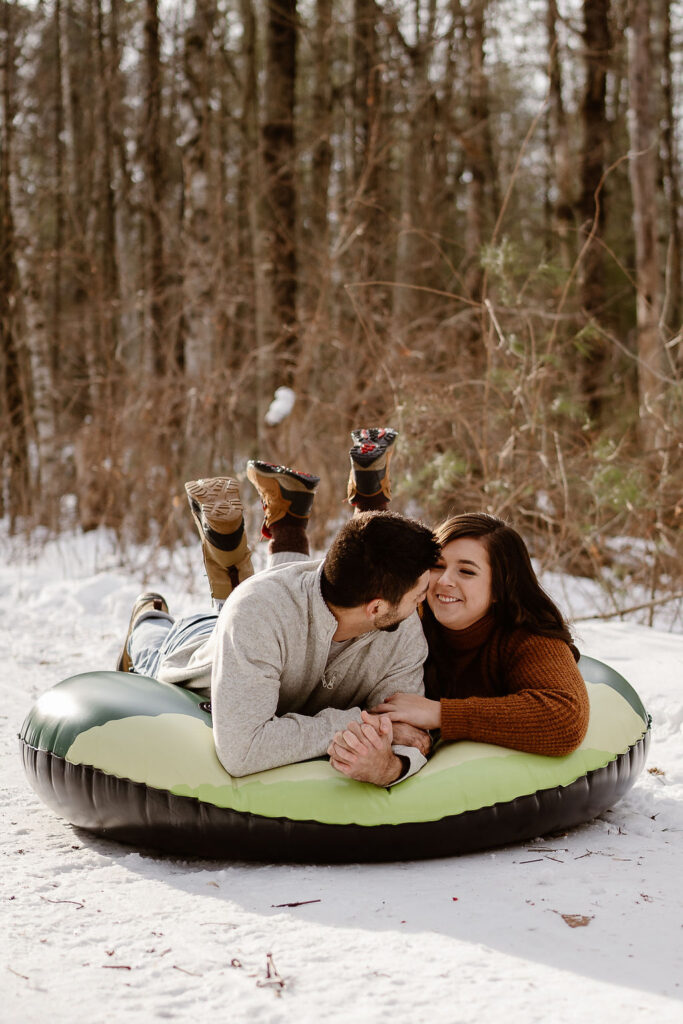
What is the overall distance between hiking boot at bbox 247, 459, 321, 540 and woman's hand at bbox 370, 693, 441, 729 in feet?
4.22

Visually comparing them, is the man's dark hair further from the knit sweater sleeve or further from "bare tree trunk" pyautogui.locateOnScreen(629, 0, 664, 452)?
"bare tree trunk" pyautogui.locateOnScreen(629, 0, 664, 452)

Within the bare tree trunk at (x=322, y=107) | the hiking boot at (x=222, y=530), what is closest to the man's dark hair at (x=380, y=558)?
the hiking boot at (x=222, y=530)

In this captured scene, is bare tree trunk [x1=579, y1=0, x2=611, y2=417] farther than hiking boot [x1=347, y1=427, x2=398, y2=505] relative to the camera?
Yes

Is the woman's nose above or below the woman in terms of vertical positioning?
above

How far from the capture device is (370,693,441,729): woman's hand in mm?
3107

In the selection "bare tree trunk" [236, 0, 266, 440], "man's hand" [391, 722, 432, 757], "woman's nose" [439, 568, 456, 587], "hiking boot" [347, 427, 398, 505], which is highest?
"bare tree trunk" [236, 0, 266, 440]

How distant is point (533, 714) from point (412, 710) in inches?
14.1

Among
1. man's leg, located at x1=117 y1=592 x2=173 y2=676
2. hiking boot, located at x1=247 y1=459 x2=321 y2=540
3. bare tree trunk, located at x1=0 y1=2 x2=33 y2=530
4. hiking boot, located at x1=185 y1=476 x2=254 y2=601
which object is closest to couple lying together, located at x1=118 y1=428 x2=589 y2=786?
man's leg, located at x1=117 y1=592 x2=173 y2=676

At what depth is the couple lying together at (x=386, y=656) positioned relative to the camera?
2832mm

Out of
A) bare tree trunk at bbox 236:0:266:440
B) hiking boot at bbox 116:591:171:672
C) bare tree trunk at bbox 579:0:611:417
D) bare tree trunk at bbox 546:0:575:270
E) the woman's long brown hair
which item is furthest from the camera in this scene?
bare tree trunk at bbox 546:0:575:270

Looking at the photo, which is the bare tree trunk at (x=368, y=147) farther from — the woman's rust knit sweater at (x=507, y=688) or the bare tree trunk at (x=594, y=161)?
the woman's rust knit sweater at (x=507, y=688)

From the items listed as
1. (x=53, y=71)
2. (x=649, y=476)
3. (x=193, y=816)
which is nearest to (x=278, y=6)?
(x=649, y=476)

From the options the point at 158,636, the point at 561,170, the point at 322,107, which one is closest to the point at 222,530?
the point at 158,636

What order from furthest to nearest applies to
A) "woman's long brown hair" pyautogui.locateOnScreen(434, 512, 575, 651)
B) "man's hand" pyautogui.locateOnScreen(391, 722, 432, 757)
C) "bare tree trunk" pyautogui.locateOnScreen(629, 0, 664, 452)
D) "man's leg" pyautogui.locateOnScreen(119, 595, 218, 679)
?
1. "bare tree trunk" pyautogui.locateOnScreen(629, 0, 664, 452)
2. "man's leg" pyautogui.locateOnScreen(119, 595, 218, 679)
3. "woman's long brown hair" pyautogui.locateOnScreen(434, 512, 575, 651)
4. "man's hand" pyautogui.locateOnScreen(391, 722, 432, 757)
